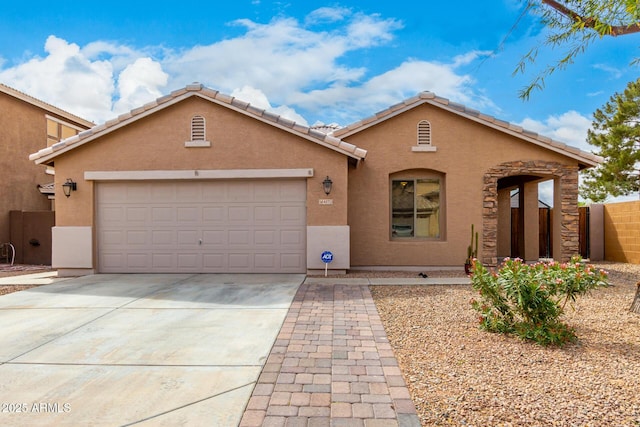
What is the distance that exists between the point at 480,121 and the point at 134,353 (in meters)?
9.65

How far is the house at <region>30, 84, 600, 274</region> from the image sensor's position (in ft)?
31.3

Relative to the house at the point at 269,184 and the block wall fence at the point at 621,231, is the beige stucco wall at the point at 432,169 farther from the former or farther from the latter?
the block wall fence at the point at 621,231

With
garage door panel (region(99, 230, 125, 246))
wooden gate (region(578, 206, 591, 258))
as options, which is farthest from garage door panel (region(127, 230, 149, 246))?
wooden gate (region(578, 206, 591, 258))

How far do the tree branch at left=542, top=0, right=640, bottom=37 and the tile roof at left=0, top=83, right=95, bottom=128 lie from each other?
17.0 meters

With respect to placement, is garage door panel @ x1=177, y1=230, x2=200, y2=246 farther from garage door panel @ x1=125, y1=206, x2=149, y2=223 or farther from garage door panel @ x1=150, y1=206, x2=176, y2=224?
garage door panel @ x1=125, y1=206, x2=149, y2=223

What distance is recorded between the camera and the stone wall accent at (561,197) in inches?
409

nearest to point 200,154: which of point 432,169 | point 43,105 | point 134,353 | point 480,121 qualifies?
point 432,169

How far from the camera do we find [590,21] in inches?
185

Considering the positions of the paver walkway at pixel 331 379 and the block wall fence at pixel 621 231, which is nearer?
the paver walkway at pixel 331 379

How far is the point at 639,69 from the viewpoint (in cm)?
512

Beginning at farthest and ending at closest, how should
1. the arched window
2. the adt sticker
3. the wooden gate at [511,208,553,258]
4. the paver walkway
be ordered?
1. the wooden gate at [511,208,553,258]
2. the arched window
3. the adt sticker
4. the paver walkway

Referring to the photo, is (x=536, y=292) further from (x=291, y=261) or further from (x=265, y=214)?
(x=265, y=214)

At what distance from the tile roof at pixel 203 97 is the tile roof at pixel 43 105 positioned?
6917mm

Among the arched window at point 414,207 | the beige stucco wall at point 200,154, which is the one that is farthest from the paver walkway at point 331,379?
the arched window at point 414,207
